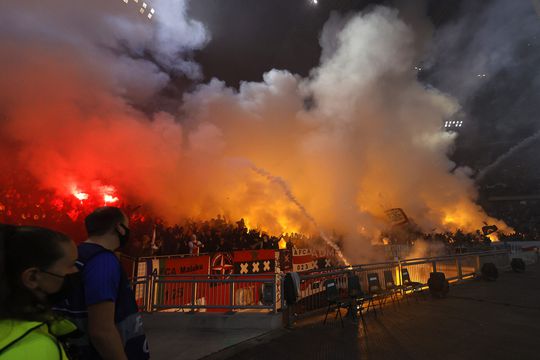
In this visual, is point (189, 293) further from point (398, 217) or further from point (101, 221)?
point (398, 217)

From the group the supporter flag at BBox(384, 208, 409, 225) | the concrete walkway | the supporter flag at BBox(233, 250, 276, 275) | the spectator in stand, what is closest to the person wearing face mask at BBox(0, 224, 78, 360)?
the concrete walkway

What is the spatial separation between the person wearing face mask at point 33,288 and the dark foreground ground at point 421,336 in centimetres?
400

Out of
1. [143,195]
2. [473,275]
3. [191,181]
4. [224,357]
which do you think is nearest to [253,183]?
[191,181]

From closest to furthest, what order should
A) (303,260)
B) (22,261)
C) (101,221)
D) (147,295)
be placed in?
1. (22,261)
2. (101,221)
3. (147,295)
4. (303,260)

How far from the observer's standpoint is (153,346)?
5406mm

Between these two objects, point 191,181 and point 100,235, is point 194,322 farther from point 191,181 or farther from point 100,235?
point 191,181

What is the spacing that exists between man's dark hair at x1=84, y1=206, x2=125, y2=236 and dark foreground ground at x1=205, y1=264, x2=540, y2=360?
3622mm

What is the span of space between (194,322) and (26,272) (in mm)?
5897

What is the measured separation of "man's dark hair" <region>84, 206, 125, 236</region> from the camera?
195 cm

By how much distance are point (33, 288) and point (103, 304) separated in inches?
18.5

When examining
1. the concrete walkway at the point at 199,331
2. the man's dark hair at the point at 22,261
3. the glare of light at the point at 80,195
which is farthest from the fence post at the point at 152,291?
the glare of light at the point at 80,195

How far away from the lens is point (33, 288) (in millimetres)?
1245

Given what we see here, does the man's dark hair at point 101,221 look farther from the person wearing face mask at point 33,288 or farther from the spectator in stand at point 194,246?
the spectator in stand at point 194,246

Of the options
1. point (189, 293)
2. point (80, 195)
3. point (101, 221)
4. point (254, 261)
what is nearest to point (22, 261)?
point (101, 221)
